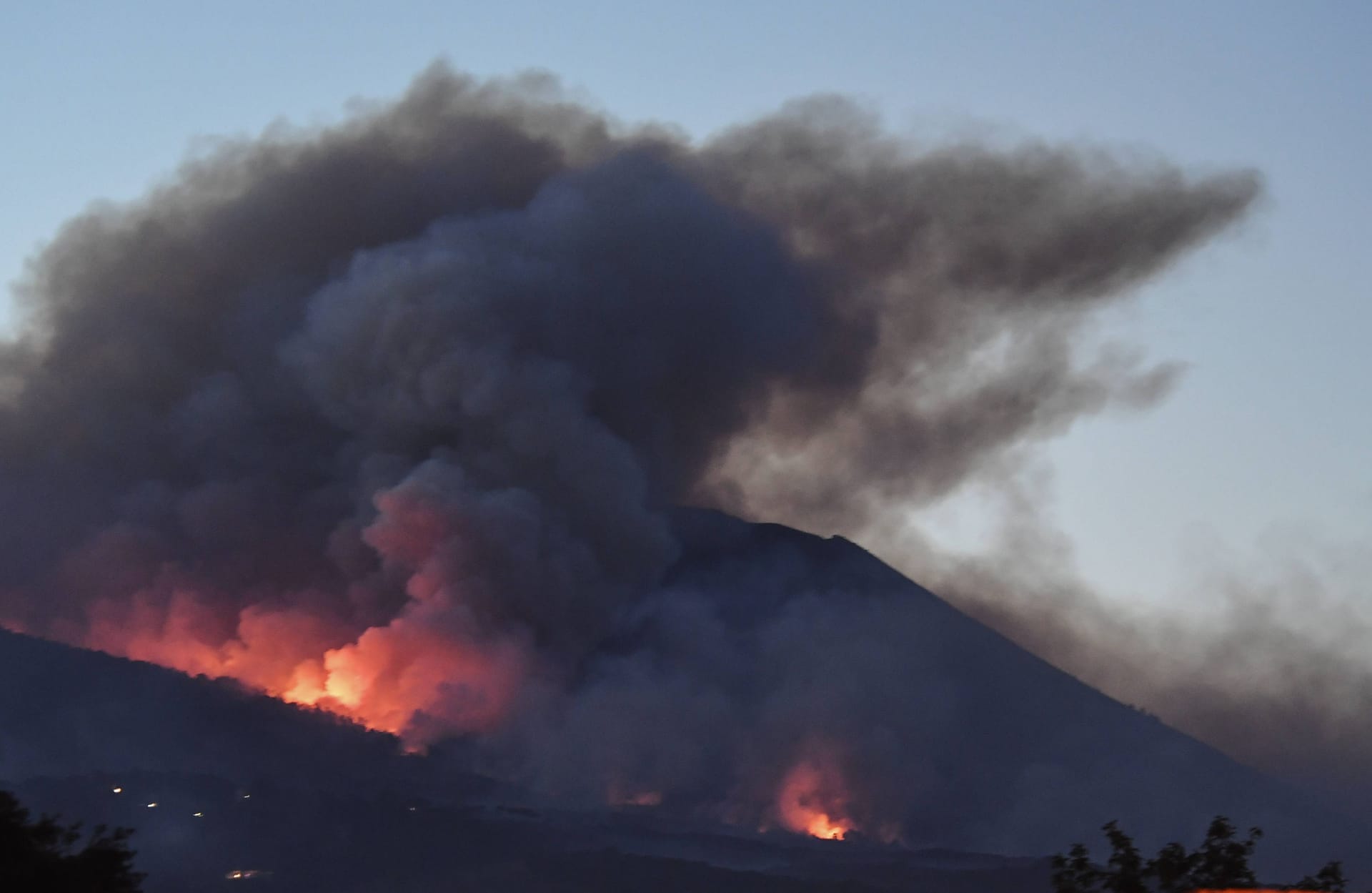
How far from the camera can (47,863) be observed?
29.8 m

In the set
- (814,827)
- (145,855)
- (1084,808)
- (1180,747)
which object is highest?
(1180,747)

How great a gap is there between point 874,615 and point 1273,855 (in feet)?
140

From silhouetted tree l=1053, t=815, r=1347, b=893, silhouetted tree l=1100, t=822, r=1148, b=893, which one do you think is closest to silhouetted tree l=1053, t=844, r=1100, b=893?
silhouetted tree l=1053, t=815, r=1347, b=893

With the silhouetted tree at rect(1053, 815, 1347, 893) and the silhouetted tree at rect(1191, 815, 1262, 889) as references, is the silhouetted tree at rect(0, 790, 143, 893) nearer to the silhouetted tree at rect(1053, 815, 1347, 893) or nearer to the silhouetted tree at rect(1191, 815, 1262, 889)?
the silhouetted tree at rect(1053, 815, 1347, 893)

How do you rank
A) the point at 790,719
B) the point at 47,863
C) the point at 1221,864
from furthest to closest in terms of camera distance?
the point at 790,719 < the point at 1221,864 < the point at 47,863

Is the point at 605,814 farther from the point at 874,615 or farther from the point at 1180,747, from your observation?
the point at 1180,747

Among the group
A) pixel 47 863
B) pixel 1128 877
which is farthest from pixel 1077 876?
pixel 47 863

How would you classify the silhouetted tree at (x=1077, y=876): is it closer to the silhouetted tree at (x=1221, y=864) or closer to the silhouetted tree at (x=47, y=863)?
the silhouetted tree at (x=1221, y=864)

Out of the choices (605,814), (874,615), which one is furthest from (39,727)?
(874,615)

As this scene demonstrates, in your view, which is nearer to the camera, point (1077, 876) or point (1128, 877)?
point (1128, 877)

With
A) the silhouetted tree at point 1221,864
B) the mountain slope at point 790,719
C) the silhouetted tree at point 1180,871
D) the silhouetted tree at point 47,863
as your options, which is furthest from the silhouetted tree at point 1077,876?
the mountain slope at point 790,719

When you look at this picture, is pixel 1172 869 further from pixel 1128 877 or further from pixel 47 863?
pixel 47 863

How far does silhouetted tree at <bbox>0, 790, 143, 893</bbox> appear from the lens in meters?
29.3

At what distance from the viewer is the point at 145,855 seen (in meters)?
88.0
